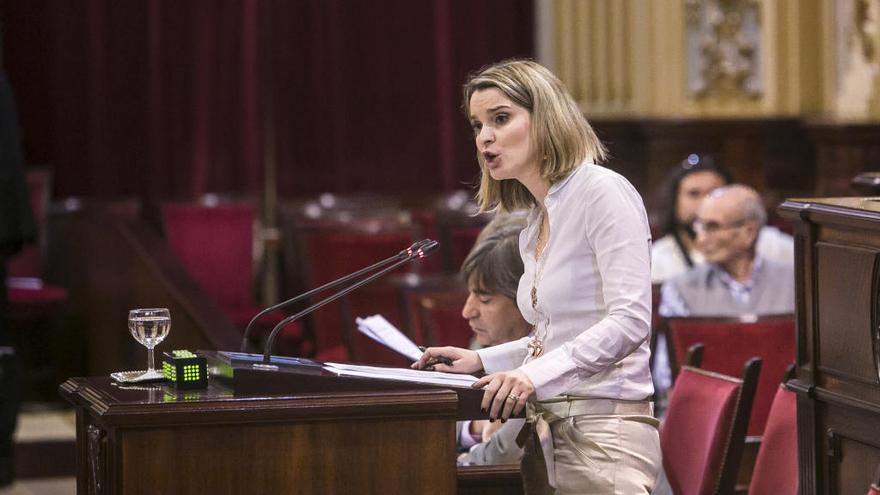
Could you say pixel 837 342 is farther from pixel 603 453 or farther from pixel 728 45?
pixel 728 45

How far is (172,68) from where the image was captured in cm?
900

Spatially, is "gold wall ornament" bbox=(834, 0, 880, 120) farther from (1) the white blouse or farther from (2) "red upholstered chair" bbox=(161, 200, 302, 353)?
→ (1) the white blouse

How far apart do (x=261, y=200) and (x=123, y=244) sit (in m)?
2.88

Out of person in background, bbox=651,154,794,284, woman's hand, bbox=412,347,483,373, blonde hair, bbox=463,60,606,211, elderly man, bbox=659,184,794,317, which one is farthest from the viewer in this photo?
person in background, bbox=651,154,794,284

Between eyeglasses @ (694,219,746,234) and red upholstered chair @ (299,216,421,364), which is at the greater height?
eyeglasses @ (694,219,746,234)

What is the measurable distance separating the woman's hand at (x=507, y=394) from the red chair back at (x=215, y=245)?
550 centimetres

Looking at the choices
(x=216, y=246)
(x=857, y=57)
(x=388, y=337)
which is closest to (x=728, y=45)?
(x=857, y=57)

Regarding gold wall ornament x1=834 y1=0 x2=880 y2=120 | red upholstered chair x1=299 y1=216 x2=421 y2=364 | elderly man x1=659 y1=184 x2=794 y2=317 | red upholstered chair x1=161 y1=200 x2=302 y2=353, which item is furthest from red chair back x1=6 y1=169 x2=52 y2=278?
gold wall ornament x1=834 y1=0 x2=880 y2=120

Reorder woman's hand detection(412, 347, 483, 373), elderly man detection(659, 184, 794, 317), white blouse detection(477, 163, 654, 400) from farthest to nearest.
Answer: elderly man detection(659, 184, 794, 317)
woman's hand detection(412, 347, 483, 373)
white blouse detection(477, 163, 654, 400)

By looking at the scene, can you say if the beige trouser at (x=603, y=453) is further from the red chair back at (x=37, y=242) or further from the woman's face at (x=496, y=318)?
the red chair back at (x=37, y=242)

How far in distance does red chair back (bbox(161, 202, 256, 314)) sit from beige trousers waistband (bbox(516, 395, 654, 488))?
5.38 m

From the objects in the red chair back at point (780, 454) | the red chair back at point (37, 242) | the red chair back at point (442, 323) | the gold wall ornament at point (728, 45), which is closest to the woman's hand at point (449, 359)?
the red chair back at point (780, 454)

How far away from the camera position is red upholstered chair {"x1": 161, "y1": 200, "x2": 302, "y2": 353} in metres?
7.80

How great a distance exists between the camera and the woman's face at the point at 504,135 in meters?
2.52
